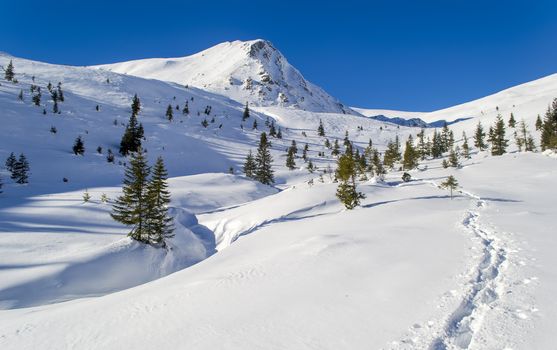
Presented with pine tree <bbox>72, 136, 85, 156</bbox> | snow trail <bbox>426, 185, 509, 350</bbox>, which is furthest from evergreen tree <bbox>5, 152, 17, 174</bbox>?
snow trail <bbox>426, 185, 509, 350</bbox>

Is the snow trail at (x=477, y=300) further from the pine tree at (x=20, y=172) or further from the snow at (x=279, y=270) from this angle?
the pine tree at (x=20, y=172)

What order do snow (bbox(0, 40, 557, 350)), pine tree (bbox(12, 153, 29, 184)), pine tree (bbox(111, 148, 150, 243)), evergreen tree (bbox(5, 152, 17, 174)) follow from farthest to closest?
evergreen tree (bbox(5, 152, 17, 174)) < pine tree (bbox(12, 153, 29, 184)) < pine tree (bbox(111, 148, 150, 243)) < snow (bbox(0, 40, 557, 350))

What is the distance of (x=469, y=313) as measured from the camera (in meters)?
8.00

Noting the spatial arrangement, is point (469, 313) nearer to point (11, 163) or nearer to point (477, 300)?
point (477, 300)

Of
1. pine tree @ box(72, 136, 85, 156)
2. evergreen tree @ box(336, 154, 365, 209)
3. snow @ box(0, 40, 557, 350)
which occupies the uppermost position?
pine tree @ box(72, 136, 85, 156)

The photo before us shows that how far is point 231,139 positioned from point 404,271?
9419 cm

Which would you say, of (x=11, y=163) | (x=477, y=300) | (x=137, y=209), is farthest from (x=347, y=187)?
(x=11, y=163)

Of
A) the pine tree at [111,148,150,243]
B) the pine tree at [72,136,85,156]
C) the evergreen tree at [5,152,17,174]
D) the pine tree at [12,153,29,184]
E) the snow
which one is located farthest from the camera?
the pine tree at [72,136,85,156]

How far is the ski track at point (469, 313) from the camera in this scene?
6883 millimetres

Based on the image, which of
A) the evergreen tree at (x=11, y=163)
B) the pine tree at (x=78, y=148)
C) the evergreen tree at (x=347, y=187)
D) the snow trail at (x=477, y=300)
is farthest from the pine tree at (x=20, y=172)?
the snow trail at (x=477, y=300)

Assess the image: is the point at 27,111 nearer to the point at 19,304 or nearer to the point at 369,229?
the point at 19,304

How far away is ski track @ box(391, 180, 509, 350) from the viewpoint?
688cm

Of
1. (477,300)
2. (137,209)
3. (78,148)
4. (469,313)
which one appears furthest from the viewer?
(78,148)

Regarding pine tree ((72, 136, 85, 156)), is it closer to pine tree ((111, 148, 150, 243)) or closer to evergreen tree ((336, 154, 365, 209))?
pine tree ((111, 148, 150, 243))
